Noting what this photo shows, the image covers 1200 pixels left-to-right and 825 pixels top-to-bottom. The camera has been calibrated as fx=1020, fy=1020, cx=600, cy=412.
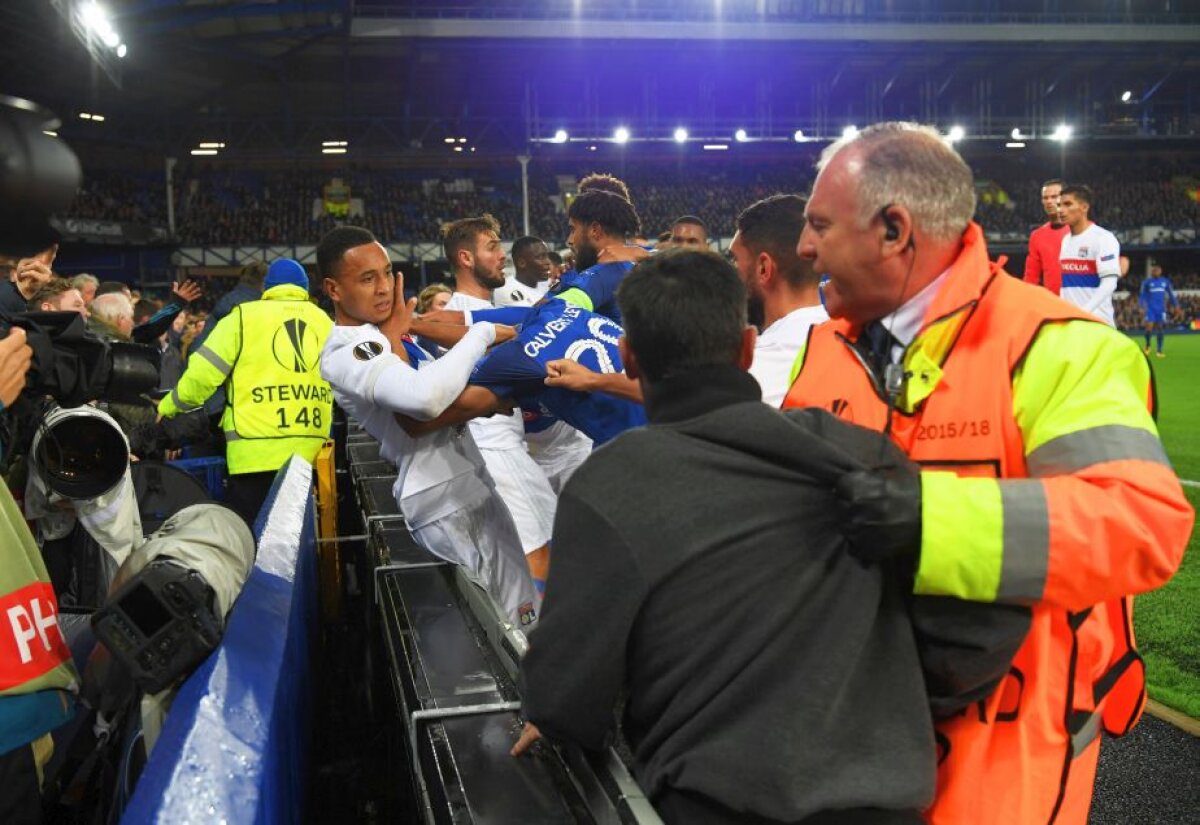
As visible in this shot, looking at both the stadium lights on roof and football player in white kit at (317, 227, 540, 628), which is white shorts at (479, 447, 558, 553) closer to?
football player in white kit at (317, 227, 540, 628)

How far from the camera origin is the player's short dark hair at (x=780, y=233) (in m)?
3.07

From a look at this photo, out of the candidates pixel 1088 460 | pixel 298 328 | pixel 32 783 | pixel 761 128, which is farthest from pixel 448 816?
pixel 761 128

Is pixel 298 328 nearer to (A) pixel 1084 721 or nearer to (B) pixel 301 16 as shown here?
(A) pixel 1084 721

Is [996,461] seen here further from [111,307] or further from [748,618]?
[111,307]

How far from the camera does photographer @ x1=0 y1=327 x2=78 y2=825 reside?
203 cm

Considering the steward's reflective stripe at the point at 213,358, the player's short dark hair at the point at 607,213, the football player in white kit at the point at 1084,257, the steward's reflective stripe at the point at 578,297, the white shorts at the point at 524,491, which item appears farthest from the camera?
the football player in white kit at the point at 1084,257

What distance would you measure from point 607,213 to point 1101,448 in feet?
10.9

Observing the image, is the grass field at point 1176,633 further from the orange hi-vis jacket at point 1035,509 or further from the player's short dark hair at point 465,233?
the player's short dark hair at point 465,233

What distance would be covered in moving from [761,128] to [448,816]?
129 ft

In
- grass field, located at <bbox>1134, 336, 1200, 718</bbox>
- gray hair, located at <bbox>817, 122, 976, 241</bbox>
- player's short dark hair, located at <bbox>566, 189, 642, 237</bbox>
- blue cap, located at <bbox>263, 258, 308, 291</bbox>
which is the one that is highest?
player's short dark hair, located at <bbox>566, 189, 642, 237</bbox>

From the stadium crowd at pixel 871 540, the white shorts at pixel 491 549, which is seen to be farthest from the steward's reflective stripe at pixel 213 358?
the stadium crowd at pixel 871 540

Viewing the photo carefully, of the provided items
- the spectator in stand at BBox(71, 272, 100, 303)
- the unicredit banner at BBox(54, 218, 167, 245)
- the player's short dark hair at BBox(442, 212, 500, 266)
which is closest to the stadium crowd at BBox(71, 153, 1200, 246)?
the unicredit banner at BBox(54, 218, 167, 245)

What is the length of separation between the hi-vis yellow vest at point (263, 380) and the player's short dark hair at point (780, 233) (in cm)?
343

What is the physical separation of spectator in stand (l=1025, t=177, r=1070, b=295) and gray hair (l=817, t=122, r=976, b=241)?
302 inches
